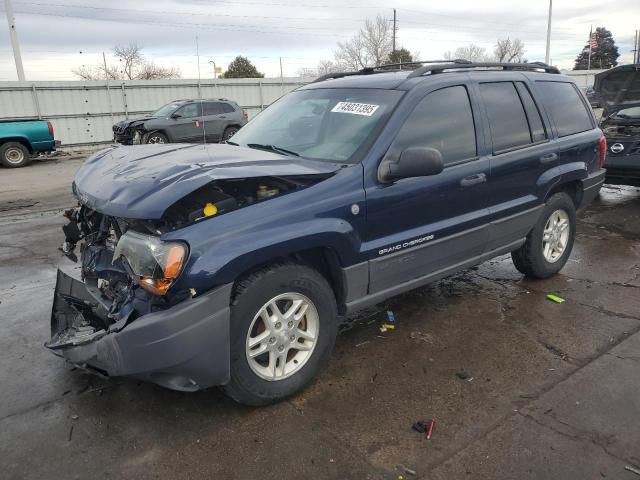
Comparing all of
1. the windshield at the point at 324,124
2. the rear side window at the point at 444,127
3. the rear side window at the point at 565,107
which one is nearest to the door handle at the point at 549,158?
the rear side window at the point at 565,107

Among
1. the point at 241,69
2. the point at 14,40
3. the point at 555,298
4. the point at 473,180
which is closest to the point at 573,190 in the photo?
the point at 555,298

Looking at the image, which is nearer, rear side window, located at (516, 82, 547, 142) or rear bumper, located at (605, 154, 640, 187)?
rear side window, located at (516, 82, 547, 142)

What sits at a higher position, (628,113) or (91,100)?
(91,100)

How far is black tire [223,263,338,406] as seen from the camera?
2.85 meters

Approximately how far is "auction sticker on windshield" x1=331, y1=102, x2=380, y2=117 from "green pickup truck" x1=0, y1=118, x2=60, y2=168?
14.5 meters

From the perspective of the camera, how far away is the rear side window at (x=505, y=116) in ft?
13.8

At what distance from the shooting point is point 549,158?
4680mm

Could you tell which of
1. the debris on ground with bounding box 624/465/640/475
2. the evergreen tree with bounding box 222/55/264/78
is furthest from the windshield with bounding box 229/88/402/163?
the evergreen tree with bounding box 222/55/264/78

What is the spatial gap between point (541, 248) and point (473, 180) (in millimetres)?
1490

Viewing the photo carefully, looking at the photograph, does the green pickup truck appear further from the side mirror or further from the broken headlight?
the side mirror

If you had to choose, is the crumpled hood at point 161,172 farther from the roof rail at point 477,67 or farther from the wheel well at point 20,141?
the wheel well at point 20,141

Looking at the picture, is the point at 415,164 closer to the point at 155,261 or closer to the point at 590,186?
the point at 155,261

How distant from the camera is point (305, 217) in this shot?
3.01 m

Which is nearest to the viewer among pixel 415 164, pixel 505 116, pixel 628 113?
pixel 415 164
